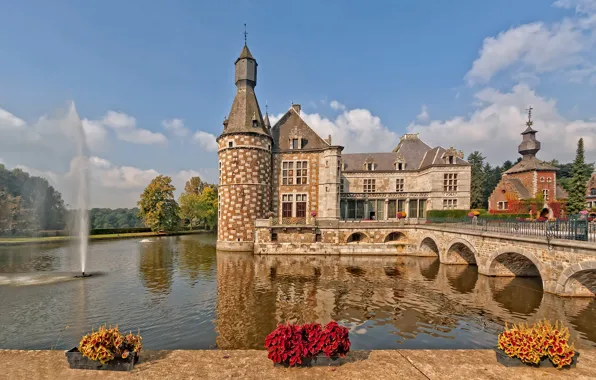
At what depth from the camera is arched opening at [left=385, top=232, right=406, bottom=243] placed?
103ft

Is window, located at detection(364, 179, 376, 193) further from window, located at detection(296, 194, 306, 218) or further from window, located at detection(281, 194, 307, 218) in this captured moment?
window, located at detection(281, 194, 307, 218)

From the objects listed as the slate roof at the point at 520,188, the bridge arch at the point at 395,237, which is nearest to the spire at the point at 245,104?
the bridge arch at the point at 395,237

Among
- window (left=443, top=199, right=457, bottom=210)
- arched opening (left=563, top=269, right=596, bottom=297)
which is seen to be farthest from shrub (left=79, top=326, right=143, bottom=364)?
window (left=443, top=199, right=457, bottom=210)

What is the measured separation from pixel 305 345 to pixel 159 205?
171 feet

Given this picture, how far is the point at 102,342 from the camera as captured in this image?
5793 millimetres

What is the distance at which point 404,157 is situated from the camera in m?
40.5

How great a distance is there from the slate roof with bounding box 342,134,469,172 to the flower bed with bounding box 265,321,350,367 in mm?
35033

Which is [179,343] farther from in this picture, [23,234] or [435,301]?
[23,234]

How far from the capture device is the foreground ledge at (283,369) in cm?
577

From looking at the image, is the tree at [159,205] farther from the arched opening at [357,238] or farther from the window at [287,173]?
the arched opening at [357,238]

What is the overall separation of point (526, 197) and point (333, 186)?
31.5 metres

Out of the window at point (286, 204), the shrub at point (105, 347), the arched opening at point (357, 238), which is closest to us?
the shrub at point (105, 347)

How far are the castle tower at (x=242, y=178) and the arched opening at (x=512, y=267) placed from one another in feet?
73.8

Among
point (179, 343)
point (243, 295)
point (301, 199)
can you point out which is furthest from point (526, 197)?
point (179, 343)
